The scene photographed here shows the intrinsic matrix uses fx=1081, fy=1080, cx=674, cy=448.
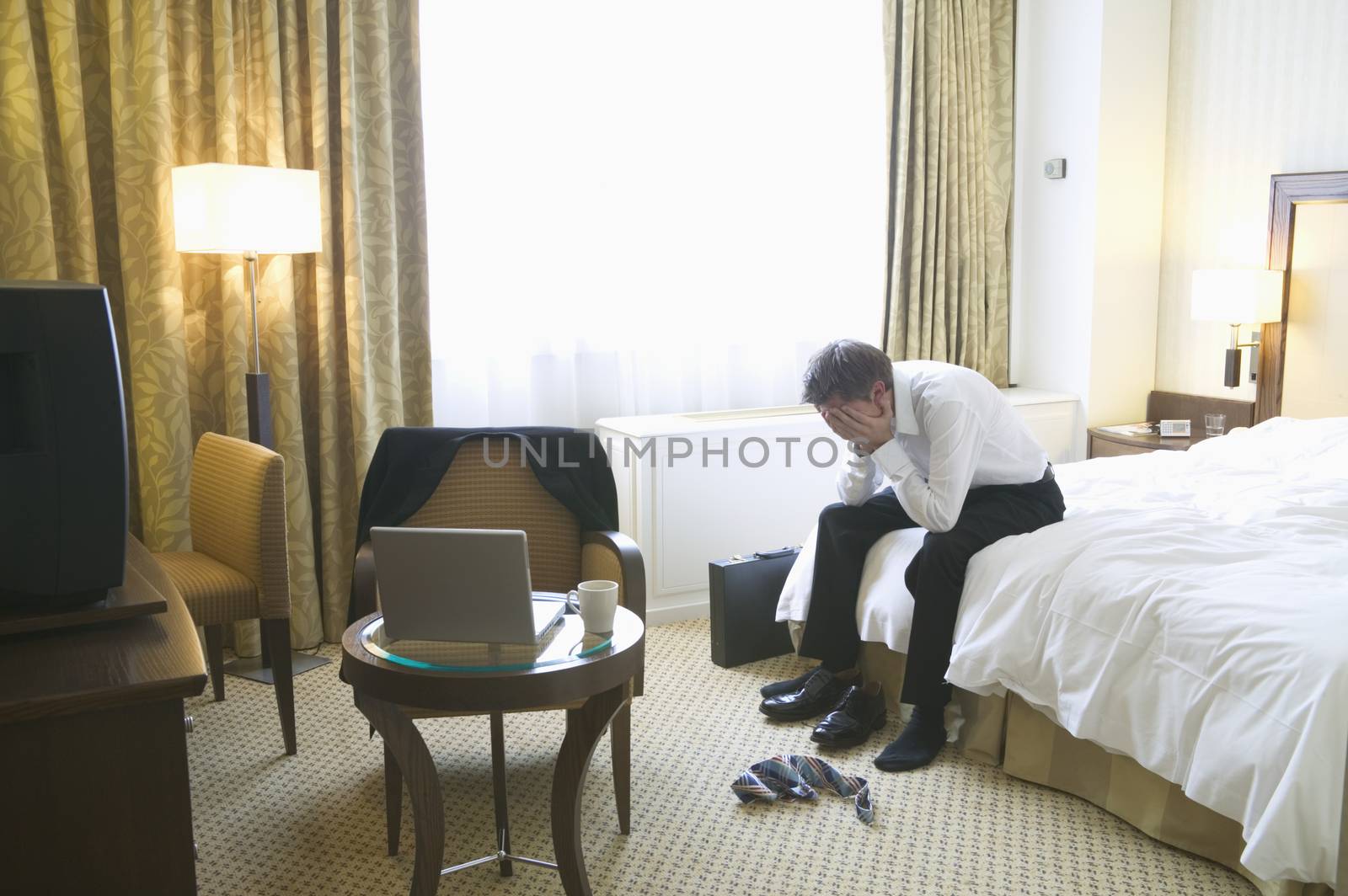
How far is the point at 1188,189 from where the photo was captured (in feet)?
14.9

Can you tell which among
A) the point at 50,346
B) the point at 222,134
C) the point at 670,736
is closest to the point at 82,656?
the point at 50,346

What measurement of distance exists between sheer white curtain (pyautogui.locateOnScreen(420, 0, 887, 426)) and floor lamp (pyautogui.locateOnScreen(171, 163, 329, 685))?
0.71 metres

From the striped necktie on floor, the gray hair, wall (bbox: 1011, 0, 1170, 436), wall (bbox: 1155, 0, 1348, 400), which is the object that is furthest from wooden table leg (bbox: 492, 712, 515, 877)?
wall (bbox: 1155, 0, 1348, 400)

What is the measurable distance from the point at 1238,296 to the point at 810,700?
2.34 meters

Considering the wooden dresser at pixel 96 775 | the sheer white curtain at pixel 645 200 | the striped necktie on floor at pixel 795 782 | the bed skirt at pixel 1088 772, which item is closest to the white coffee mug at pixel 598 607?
the striped necktie on floor at pixel 795 782

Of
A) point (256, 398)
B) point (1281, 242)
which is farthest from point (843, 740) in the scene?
point (1281, 242)

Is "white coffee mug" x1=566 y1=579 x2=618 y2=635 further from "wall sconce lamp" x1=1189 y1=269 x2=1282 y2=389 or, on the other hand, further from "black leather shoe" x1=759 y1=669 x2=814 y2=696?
"wall sconce lamp" x1=1189 y1=269 x2=1282 y2=389

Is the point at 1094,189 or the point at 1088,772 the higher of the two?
the point at 1094,189

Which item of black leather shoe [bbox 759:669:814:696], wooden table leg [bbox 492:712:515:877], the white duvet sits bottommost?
black leather shoe [bbox 759:669:814:696]

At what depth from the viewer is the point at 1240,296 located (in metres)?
4.00

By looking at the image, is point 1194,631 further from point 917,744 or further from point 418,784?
point 418,784

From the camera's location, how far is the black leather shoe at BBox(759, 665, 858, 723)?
9.92ft

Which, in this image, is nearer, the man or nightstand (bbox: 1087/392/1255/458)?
the man

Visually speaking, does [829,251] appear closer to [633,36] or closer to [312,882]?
[633,36]
